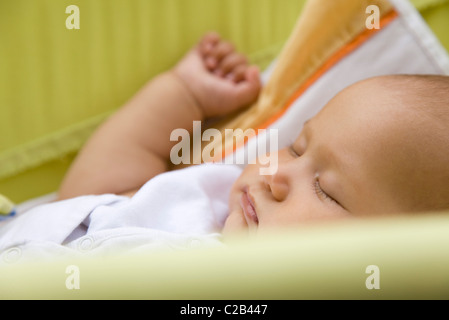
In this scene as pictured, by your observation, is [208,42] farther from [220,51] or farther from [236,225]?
[236,225]

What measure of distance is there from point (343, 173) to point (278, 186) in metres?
0.09

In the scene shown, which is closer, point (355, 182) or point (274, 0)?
point (355, 182)

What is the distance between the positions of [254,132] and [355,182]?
1.10 feet

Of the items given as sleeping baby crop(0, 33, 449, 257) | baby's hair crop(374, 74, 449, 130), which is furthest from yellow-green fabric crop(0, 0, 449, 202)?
baby's hair crop(374, 74, 449, 130)

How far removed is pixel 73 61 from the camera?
0.97 meters

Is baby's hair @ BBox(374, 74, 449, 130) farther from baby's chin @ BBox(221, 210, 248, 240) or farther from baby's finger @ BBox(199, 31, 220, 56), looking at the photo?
baby's finger @ BBox(199, 31, 220, 56)

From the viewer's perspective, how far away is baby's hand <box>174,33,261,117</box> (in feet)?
3.19

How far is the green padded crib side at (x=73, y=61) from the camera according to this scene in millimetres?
940

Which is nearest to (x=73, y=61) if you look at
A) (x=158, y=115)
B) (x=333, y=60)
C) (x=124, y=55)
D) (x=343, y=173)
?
(x=124, y=55)

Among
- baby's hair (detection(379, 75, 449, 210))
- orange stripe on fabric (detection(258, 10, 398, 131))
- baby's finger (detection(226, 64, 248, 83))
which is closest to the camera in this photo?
baby's hair (detection(379, 75, 449, 210))

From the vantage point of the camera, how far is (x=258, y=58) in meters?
1.09

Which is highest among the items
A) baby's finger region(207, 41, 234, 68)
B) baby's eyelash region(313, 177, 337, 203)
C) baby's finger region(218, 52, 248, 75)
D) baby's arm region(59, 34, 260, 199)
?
baby's finger region(207, 41, 234, 68)

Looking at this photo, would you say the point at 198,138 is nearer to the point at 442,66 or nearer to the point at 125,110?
the point at 125,110
